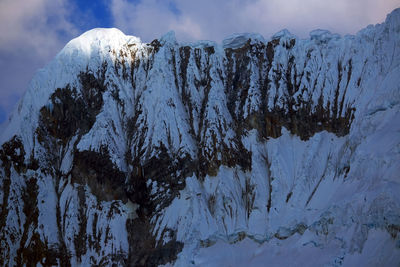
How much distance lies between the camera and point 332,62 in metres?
41.8

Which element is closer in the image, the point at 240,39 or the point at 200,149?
the point at 200,149

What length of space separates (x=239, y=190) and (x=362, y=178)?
11.6m

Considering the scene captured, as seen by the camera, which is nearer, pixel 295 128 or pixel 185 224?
pixel 185 224

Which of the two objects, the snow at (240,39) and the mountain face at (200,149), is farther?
the snow at (240,39)

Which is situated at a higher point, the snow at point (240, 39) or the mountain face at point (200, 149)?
the snow at point (240, 39)

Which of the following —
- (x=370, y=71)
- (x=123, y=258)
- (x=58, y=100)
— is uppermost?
(x=58, y=100)

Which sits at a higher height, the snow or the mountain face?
the snow

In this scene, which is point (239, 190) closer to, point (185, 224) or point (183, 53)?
point (185, 224)

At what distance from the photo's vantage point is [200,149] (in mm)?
40531

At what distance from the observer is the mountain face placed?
3381 cm

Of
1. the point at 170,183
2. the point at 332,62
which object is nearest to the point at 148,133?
the point at 170,183

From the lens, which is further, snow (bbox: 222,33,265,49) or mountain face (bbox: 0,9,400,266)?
snow (bbox: 222,33,265,49)

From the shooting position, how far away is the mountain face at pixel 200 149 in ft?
111

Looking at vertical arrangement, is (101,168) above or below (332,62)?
below
